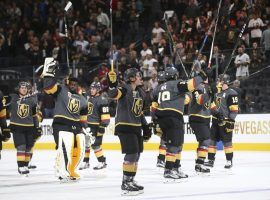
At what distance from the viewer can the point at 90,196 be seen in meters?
9.59

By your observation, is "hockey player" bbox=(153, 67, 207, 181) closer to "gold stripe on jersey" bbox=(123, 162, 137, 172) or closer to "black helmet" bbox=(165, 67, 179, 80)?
"black helmet" bbox=(165, 67, 179, 80)

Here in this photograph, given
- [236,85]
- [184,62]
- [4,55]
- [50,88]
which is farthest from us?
[4,55]

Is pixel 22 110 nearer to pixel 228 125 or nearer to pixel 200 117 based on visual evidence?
pixel 200 117

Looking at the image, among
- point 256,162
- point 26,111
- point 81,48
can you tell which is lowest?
point 256,162

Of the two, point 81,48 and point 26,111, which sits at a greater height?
point 81,48

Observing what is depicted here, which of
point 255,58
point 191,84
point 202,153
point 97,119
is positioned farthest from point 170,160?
point 255,58

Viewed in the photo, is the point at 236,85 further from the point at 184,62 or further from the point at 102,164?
the point at 102,164

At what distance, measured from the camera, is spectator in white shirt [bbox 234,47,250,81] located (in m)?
18.1

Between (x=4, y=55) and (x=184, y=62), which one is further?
(x=4, y=55)

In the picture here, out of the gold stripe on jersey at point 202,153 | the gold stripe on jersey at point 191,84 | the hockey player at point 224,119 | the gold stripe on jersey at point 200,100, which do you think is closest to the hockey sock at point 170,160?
the gold stripe on jersey at point 191,84

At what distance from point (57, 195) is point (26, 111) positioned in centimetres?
370

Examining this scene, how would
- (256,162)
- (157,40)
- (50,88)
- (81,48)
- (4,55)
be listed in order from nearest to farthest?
(50,88) → (256,162) → (157,40) → (81,48) → (4,55)

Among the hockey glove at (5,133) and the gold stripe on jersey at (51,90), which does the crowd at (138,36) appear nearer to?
the hockey glove at (5,133)

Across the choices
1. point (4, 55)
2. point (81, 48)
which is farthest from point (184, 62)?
point (4, 55)
